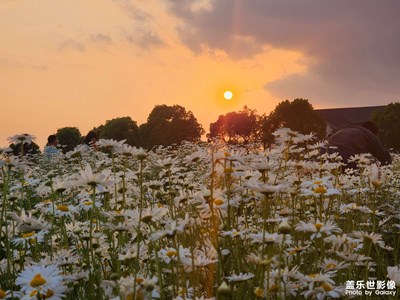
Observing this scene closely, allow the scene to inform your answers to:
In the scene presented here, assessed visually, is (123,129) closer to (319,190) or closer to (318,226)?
(319,190)

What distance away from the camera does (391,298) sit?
10.1ft

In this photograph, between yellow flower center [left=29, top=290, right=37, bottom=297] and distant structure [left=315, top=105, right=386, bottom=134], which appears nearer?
yellow flower center [left=29, top=290, right=37, bottom=297]

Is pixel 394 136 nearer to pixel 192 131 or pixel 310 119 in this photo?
pixel 310 119

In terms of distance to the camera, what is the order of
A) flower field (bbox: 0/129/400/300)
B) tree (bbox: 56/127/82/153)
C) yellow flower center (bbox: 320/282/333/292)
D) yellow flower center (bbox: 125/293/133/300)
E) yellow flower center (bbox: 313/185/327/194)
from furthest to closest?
1. tree (bbox: 56/127/82/153)
2. yellow flower center (bbox: 313/185/327/194)
3. yellow flower center (bbox: 320/282/333/292)
4. flower field (bbox: 0/129/400/300)
5. yellow flower center (bbox: 125/293/133/300)

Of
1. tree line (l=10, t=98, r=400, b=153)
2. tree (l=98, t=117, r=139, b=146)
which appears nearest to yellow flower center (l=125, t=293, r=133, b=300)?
tree line (l=10, t=98, r=400, b=153)

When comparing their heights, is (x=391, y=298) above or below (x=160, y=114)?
below

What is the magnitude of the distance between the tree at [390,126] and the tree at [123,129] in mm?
31328

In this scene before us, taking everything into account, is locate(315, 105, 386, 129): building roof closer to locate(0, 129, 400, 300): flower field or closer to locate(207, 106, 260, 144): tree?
locate(207, 106, 260, 144): tree

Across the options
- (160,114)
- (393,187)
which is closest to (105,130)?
(160,114)

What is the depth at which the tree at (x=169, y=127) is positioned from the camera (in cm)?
6494

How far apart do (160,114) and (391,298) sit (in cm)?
6553

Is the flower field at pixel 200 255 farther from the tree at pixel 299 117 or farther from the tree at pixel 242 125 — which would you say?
the tree at pixel 242 125

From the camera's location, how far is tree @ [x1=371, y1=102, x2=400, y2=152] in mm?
50469

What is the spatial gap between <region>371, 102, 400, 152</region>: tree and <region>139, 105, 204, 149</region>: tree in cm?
2292
